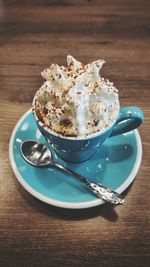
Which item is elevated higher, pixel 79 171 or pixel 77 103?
pixel 77 103

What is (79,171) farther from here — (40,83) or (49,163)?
(40,83)

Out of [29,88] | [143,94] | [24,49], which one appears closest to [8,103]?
[29,88]

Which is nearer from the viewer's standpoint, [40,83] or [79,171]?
[79,171]

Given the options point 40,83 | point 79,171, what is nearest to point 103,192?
point 79,171

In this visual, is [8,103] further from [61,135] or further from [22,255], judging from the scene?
[22,255]

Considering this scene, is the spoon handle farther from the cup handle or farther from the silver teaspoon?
the cup handle
